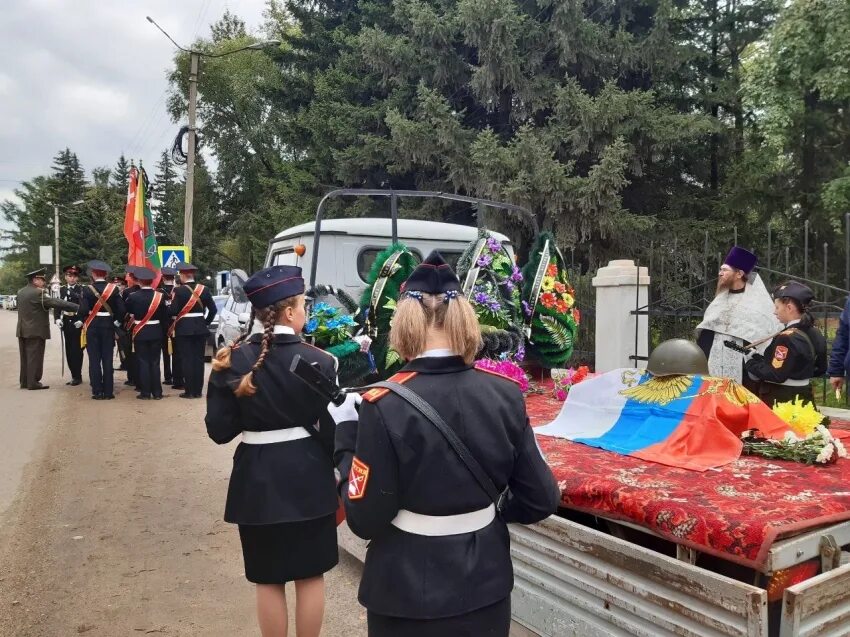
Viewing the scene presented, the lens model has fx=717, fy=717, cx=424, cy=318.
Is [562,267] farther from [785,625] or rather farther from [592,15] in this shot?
[592,15]

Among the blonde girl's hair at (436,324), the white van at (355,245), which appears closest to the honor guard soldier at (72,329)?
the white van at (355,245)

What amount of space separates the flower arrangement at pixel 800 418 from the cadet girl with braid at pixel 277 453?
257cm

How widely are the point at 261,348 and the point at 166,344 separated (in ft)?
33.7

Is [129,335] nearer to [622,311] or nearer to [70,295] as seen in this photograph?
[70,295]

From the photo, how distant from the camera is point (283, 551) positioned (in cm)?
302

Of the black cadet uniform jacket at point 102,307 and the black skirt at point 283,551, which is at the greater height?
the black cadet uniform jacket at point 102,307

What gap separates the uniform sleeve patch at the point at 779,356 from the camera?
14.9 ft

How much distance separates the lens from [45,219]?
6200cm

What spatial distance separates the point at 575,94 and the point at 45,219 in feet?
195

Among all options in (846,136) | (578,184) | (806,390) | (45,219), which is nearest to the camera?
(806,390)

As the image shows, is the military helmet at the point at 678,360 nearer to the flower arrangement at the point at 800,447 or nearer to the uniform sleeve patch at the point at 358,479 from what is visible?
the flower arrangement at the point at 800,447

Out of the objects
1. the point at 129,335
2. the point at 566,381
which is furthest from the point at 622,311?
the point at 129,335

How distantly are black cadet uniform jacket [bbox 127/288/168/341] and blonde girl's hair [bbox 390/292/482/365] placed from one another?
9431 mm

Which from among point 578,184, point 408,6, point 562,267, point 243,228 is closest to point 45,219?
point 243,228
